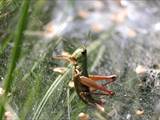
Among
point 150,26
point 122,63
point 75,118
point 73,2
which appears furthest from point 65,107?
point 73,2

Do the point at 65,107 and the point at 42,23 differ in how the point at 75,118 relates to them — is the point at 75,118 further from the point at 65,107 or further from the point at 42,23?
the point at 42,23

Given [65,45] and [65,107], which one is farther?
[65,45]

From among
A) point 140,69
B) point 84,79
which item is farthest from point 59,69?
point 140,69

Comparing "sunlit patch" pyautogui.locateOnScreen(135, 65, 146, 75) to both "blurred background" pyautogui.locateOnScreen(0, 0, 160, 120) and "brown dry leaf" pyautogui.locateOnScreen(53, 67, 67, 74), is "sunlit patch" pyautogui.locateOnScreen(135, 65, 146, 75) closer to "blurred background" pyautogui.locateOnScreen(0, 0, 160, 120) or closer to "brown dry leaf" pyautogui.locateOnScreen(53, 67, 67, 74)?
"blurred background" pyautogui.locateOnScreen(0, 0, 160, 120)

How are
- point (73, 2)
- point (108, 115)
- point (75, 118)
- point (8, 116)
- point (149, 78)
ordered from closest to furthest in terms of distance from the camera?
point (73, 2)
point (8, 116)
point (75, 118)
point (108, 115)
point (149, 78)

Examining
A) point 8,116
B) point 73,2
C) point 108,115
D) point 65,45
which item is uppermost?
point 73,2

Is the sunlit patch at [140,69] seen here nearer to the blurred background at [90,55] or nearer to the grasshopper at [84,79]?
the blurred background at [90,55]

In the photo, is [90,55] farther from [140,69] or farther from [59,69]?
[140,69]

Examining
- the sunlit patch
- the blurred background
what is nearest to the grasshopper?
the blurred background
